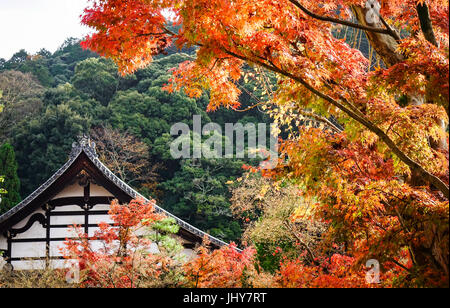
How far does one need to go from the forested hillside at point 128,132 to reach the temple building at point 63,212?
7.17 metres

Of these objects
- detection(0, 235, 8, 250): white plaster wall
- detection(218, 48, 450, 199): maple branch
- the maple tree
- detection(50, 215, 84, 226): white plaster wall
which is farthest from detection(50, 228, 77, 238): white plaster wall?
detection(218, 48, 450, 199): maple branch

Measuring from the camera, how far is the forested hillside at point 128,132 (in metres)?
15.7

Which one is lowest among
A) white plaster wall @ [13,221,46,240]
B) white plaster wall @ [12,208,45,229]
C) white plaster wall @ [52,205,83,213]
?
white plaster wall @ [13,221,46,240]

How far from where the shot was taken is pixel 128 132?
17500mm

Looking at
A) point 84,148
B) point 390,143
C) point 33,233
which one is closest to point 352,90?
point 390,143

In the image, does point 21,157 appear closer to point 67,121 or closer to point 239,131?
point 67,121

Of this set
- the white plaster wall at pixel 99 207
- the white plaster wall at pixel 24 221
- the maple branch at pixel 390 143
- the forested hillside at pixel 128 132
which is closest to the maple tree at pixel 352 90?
the maple branch at pixel 390 143

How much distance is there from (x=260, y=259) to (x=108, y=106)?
12705 millimetres

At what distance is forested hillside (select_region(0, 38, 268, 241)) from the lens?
15719 millimetres

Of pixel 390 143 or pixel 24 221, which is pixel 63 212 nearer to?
pixel 24 221

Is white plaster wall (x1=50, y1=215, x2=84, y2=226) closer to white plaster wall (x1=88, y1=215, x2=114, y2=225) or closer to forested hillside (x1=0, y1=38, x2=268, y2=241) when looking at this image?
white plaster wall (x1=88, y1=215, x2=114, y2=225)

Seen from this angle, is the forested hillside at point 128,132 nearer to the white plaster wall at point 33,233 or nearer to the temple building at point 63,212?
the temple building at point 63,212

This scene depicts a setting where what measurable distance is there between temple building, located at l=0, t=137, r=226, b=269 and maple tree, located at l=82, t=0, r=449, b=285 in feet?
15.1

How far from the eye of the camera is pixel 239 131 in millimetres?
17953
